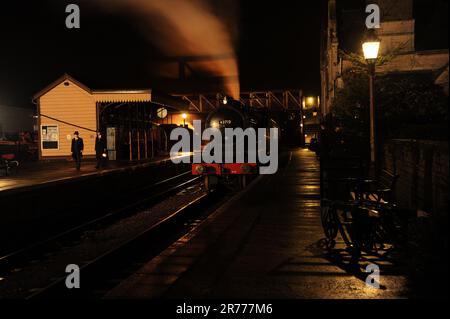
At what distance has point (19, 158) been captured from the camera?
1133 inches

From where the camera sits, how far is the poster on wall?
2886cm

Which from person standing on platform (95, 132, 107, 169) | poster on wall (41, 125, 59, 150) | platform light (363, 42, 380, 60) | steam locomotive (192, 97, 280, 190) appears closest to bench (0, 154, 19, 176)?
person standing on platform (95, 132, 107, 169)

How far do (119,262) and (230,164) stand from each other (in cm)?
993

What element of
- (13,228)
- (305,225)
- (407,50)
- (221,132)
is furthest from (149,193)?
(407,50)

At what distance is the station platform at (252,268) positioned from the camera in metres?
5.46

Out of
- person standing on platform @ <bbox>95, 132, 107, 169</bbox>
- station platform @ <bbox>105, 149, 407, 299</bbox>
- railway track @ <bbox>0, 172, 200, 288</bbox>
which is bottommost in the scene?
railway track @ <bbox>0, 172, 200, 288</bbox>

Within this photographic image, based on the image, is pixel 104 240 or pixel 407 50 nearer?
pixel 104 240

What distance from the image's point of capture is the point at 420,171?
9203 mm

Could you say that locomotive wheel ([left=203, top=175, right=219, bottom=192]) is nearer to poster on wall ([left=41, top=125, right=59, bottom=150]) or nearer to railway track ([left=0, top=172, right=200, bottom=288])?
railway track ([left=0, top=172, right=200, bottom=288])

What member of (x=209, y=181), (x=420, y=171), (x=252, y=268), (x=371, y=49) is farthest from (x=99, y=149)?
(x=252, y=268)

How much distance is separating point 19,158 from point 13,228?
17.9 m

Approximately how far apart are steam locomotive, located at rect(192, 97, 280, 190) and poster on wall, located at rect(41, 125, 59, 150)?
1282cm
